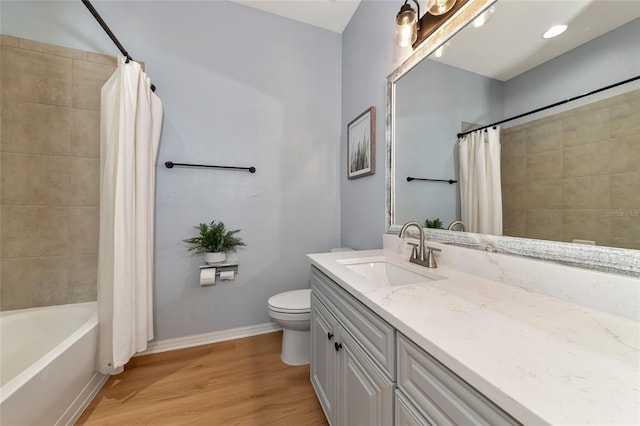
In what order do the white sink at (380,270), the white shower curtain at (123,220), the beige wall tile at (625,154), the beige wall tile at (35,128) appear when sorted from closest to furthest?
1. the beige wall tile at (625,154)
2. the white sink at (380,270)
3. the white shower curtain at (123,220)
4. the beige wall tile at (35,128)

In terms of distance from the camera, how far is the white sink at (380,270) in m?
1.17

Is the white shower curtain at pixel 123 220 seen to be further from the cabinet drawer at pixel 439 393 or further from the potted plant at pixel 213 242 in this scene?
the cabinet drawer at pixel 439 393

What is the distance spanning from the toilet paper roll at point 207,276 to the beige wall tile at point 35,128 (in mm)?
1187

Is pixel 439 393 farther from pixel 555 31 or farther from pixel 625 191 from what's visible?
pixel 555 31

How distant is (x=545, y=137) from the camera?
2.54 ft

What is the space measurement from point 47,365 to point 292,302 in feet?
3.70

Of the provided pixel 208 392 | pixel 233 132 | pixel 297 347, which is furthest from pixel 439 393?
pixel 233 132

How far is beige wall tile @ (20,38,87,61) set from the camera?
57.6 inches

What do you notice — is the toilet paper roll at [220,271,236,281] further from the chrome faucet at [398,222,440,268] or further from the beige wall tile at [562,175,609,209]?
the beige wall tile at [562,175,609,209]

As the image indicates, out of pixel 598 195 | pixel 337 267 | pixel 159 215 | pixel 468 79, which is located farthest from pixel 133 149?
pixel 598 195

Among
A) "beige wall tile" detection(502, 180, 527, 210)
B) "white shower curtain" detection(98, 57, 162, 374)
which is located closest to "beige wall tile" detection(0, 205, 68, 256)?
"white shower curtain" detection(98, 57, 162, 374)

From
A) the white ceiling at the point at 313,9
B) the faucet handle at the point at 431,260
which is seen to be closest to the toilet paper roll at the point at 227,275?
the faucet handle at the point at 431,260

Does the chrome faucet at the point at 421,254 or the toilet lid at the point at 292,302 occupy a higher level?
the chrome faucet at the point at 421,254

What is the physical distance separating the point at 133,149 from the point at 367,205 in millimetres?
1558
